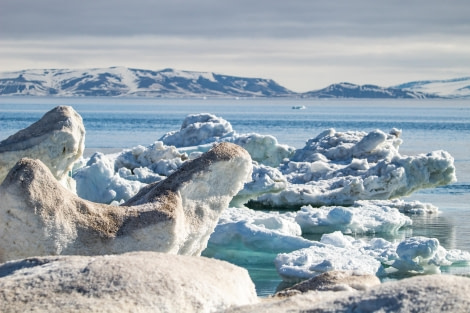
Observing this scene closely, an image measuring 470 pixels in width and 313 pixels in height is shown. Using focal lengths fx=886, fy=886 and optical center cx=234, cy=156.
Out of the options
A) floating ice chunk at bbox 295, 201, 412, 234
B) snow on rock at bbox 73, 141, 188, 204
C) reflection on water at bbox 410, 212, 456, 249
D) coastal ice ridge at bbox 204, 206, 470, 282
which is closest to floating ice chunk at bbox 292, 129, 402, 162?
reflection on water at bbox 410, 212, 456, 249

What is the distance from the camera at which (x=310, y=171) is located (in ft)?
78.7

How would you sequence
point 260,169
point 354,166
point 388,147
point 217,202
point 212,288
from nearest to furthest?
point 212,288 < point 217,202 < point 260,169 < point 354,166 < point 388,147

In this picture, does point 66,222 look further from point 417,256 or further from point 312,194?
point 312,194

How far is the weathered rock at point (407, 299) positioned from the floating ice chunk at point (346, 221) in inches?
518

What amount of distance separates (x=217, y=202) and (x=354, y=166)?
17007 millimetres

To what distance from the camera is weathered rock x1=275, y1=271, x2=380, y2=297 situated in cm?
428

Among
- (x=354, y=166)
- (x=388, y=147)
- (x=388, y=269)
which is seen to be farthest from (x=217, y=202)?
(x=388, y=147)

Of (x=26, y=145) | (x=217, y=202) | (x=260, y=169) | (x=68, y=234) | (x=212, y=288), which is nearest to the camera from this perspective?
(x=212, y=288)

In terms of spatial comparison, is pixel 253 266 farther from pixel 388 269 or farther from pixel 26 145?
pixel 26 145

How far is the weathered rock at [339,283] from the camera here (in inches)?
169

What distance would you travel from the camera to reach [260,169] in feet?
68.7

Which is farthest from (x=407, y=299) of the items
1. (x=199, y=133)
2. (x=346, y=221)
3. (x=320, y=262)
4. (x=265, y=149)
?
(x=199, y=133)

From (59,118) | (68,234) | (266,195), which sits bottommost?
(266,195)

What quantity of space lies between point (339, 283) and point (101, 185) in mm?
13421
